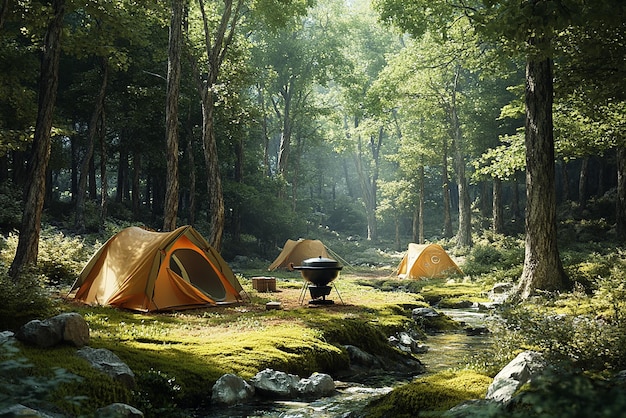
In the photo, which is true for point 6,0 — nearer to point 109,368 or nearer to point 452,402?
point 109,368

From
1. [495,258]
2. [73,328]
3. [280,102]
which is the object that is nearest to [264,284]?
[73,328]

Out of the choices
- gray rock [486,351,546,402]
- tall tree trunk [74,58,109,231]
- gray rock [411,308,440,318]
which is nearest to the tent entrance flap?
gray rock [411,308,440,318]

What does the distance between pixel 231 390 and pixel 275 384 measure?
0.62m

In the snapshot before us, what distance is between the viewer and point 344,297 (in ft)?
48.0

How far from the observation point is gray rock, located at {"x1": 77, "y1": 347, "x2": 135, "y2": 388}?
5562 millimetres

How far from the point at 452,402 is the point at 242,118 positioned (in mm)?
18798

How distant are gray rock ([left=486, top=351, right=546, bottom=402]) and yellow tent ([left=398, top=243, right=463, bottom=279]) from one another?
1855 cm

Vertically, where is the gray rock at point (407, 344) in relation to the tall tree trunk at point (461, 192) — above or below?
below

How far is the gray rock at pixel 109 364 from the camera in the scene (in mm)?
5562

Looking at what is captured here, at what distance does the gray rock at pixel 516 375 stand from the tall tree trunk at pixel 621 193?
1827 centimetres

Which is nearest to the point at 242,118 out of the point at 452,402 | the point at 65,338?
the point at 65,338

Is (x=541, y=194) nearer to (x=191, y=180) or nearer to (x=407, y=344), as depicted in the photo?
(x=407, y=344)

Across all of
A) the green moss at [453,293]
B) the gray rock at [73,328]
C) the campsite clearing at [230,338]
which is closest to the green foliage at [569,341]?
the campsite clearing at [230,338]

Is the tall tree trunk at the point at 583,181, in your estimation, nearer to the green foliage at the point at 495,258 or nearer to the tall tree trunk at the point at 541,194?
the green foliage at the point at 495,258
